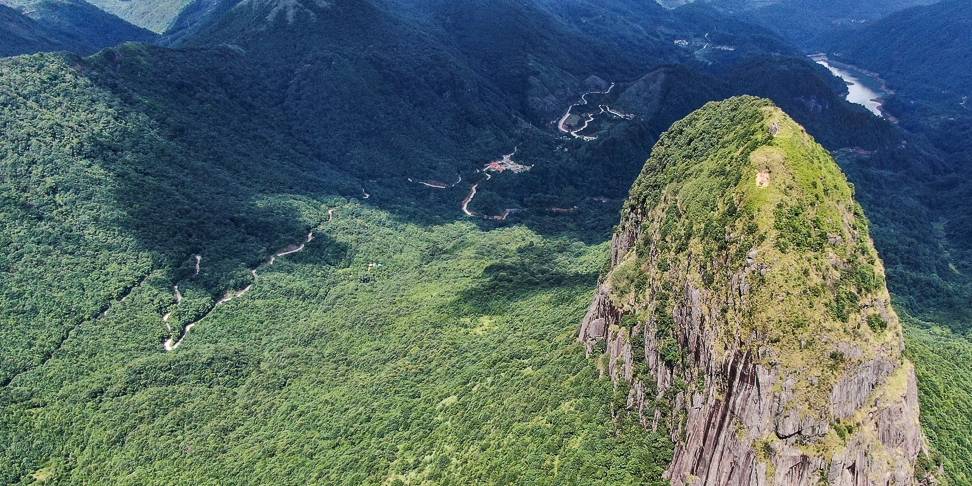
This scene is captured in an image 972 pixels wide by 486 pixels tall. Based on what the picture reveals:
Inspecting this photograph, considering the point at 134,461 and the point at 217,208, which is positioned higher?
the point at 217,208

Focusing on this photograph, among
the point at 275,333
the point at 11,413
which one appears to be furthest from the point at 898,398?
the point at 11,413

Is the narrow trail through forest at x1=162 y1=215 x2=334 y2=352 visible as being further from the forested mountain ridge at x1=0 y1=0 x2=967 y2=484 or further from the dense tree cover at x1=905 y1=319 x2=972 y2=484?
the dense tree cover at x1=905 y1=319 x2=972 y2=484

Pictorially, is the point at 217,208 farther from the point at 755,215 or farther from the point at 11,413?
the point at 755,215

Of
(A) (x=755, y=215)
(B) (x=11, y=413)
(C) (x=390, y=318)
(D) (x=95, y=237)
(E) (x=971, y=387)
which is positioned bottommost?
(B) (x=11, y=413)

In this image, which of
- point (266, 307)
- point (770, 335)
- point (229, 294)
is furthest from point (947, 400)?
point (229, 294)

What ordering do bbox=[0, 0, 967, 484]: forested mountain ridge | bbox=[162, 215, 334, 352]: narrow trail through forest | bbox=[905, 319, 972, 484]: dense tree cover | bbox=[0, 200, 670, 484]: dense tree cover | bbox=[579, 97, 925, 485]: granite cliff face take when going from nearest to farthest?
bbox=[579, 97, 925, 485]: granite cliff face → bbox=[905, 319, 972, 484]: dense tree cover → bbox=[0, 200, 670, 484]: dense tree cover → bbox=[0, 0, 967, 484]: forested mountain ridge → bbox=[162, 215, 334, 352]: narrow trail through forest

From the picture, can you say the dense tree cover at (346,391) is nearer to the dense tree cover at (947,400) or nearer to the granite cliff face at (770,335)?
the granite cliff face at (770,335)

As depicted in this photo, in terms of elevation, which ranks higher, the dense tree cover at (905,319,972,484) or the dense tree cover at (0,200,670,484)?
the dense tree cover at (905,319,972,484)

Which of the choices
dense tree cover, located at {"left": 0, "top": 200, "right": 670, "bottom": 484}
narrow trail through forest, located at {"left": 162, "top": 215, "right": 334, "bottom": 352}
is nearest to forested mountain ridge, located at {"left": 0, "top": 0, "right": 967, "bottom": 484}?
dense tree cover, located at {"left": 0, "top": 200, "right": 670, "bottom": 484}
